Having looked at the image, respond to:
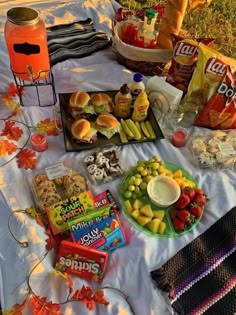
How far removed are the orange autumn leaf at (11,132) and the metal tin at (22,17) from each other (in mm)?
360

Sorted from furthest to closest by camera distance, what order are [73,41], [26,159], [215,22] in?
1. [215,22]
2. [73,41]
3. [26,159]

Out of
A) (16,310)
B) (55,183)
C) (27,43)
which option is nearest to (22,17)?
(27,43)

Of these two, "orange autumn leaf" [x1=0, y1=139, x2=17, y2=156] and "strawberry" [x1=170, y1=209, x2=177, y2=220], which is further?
→ "orange autumn leaf" [x1=0, y1=139, x2=17, y2=156]

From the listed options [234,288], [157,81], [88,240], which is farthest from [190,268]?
[157,81]

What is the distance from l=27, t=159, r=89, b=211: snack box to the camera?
3.46 ft

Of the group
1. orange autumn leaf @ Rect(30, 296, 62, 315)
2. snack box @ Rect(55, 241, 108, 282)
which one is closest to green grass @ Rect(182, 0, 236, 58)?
snack box @ Rect(55, 241, 108, 282)

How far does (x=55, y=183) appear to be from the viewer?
3.64 feet

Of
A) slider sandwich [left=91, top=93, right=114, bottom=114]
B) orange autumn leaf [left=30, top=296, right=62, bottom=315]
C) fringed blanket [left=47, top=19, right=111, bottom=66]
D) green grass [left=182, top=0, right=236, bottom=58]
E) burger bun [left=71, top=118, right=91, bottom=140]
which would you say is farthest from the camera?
green grass [left=182, top=0, right=236, bottom=58]

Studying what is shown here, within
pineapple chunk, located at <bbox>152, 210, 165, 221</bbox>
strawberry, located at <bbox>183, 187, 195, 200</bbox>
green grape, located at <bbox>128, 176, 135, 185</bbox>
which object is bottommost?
pineapple chunk, located at <bbox>152, 210, 165, 221</bbox>

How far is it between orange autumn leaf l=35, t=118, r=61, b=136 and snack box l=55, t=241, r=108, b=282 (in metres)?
0.48

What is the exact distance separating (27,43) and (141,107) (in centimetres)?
45

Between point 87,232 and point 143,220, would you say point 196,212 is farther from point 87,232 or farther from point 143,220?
point 87,232

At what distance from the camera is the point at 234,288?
36.6 inches

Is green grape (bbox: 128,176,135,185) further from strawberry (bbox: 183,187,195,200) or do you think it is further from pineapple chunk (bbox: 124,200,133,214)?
strawberry (bbox: 183,187,195,200)
